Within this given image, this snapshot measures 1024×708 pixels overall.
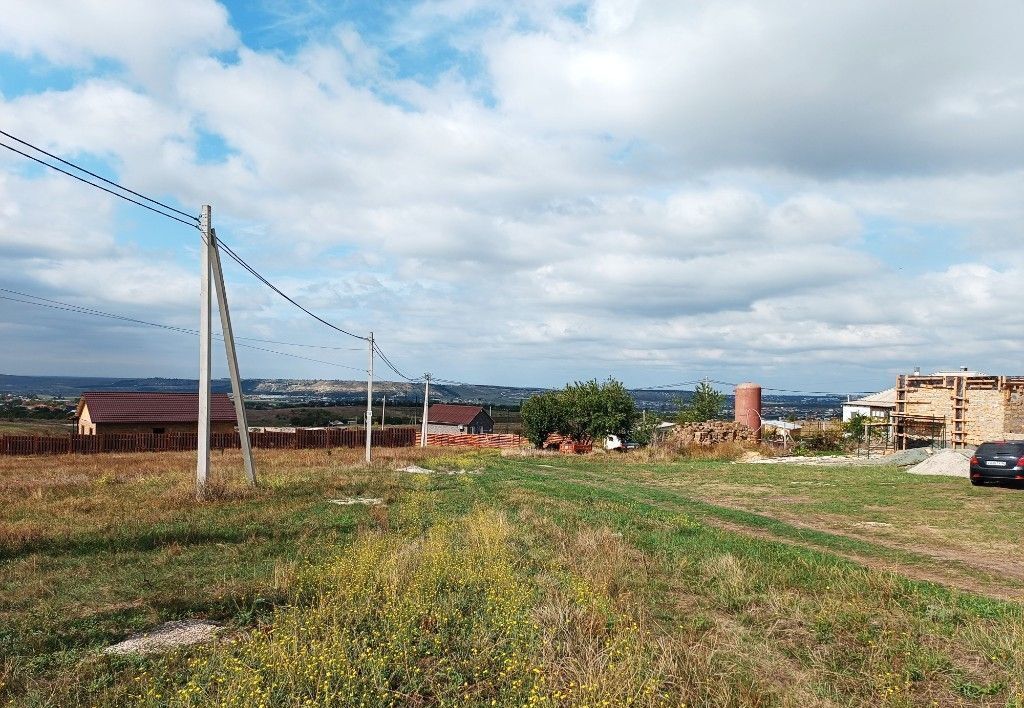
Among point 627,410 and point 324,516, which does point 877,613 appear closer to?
point 324,516

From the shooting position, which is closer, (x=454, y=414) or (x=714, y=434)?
(x=714, y=434)

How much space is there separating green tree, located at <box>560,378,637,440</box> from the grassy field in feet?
153

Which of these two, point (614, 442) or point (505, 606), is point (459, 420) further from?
point (505, 606)

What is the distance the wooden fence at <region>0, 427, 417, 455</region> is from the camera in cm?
4666

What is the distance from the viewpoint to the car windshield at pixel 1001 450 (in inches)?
795

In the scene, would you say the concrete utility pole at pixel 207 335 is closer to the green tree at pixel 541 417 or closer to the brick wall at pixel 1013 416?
the brick wall at pixel 1013 416

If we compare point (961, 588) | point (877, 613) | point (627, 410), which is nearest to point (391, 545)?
point (877, 613)


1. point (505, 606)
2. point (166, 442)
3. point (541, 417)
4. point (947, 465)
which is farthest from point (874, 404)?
point (505, 606)

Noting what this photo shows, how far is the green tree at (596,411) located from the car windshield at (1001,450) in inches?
1593

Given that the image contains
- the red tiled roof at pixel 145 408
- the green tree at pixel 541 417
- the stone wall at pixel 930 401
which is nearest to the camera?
the stone wall at pixel 930 401

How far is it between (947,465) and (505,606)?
23.1 meters

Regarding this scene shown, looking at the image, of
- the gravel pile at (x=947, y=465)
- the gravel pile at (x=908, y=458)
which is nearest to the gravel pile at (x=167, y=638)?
the gravel pile at (x=947, y=465)

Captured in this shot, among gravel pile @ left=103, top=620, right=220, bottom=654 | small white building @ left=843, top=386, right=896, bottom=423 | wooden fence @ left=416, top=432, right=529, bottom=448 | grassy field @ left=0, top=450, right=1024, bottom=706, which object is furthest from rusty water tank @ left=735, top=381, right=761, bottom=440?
gravel pile @ left=103, top=620, right=220, bottom=654

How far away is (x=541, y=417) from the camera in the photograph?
6316cm
